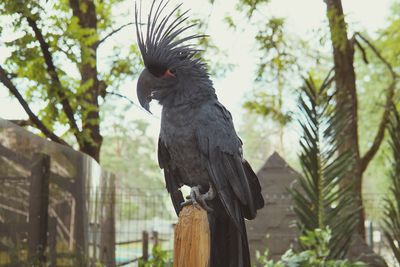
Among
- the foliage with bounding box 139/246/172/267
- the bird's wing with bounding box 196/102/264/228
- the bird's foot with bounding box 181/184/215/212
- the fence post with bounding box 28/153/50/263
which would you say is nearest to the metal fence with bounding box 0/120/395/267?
the fence post with bounding box 28/153/50/263

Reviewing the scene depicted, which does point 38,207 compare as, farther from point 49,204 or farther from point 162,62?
point 162,62

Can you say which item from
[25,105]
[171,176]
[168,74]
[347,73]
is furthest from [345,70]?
[168,74]

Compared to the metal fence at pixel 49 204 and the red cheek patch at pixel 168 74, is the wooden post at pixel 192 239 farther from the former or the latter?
the metal fence at pixel 49 204

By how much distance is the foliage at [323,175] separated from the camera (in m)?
5.52

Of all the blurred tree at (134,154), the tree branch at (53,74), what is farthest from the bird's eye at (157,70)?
the blurred tree at (134,154)

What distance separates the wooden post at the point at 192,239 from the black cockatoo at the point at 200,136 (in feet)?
0.27

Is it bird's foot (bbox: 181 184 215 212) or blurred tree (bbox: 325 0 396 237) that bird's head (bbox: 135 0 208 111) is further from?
blurred tree (bbox: 325 0 396 237)

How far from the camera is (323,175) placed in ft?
18.2

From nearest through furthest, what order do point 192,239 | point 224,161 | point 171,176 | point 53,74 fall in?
point 192,239 < point 224,161 < point 171,176 < point 53,74

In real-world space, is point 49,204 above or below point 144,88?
below

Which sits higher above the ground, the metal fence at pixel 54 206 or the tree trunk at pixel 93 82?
the tree trunk at pixel 93 82

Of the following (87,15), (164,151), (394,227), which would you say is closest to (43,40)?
(87,15)

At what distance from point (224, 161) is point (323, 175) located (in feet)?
9.63

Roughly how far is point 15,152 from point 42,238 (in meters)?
1.10
